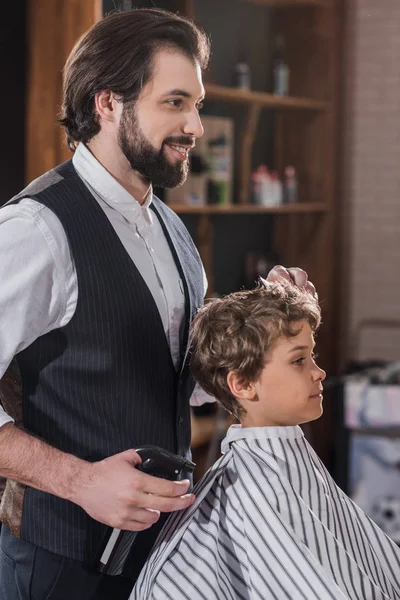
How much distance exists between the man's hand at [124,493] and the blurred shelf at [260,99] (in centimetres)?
324

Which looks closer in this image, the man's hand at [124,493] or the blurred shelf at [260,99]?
the man's hand at [124,493]

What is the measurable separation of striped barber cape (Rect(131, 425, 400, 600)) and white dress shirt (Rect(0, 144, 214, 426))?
352 mm

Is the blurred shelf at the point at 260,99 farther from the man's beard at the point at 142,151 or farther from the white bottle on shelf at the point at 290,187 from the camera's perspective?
the man's beard at the point at 142,151

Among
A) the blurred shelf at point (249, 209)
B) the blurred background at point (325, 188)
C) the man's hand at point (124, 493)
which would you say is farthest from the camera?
the blurred background at point (325, 188)

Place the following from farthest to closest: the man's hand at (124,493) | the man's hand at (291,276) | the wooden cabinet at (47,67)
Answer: the wooden cabinet at (47,67)
the man's hand at (291,276)
the man's hand at (124,493)

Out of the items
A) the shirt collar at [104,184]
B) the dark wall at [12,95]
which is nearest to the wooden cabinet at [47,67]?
the dark wall at [12,95]

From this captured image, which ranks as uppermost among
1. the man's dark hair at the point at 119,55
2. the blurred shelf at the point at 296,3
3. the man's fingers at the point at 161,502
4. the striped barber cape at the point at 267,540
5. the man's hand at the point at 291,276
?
the blurred shelf at the point at 296,3

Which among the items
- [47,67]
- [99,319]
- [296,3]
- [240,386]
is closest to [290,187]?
[296,3]

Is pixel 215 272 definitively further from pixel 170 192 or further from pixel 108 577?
pixel 108 577

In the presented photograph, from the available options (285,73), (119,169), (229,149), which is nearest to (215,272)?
(229,149)

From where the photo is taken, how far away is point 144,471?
1573 millimetres

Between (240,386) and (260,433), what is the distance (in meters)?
0.10

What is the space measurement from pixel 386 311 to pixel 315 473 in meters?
4.23

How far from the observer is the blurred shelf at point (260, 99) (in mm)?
4657
